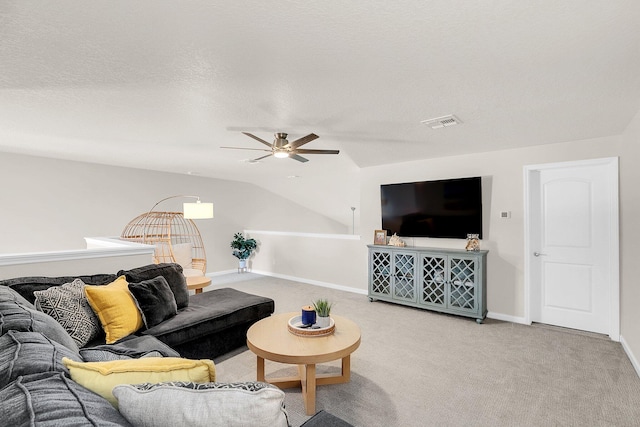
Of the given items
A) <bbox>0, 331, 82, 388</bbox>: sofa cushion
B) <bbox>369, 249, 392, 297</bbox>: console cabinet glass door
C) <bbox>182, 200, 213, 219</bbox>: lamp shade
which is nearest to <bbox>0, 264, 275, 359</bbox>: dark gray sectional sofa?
<bbox>0, 331, 82, 388</bbox>: sofa cushion

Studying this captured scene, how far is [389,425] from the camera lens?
6.50 ft

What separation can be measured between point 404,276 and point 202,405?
394cm

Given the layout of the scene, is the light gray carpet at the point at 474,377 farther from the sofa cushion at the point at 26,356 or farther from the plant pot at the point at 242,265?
the plant pot at the point at 242,265

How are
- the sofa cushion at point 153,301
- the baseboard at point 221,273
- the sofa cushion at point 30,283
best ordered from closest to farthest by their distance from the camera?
1. the sofa cushion at point 30,283
2. the sofa cushion at point 153,301
3. the baseboard at point 221,273

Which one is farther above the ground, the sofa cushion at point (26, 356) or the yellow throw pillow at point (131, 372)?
the sofa cushion at point (26, 356)

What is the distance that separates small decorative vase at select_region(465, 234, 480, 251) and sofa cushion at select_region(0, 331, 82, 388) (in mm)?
4076

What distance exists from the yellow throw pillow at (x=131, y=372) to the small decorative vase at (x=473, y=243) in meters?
3.73

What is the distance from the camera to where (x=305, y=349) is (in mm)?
2148

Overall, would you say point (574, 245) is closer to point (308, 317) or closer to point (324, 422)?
point (308, 317)

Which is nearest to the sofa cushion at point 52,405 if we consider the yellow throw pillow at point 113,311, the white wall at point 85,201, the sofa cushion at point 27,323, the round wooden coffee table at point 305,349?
the sofa cushion at point 27,323

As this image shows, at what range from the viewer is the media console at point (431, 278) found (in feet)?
12.8

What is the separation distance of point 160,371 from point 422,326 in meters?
3.33

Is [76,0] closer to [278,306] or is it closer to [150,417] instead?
[150,417]

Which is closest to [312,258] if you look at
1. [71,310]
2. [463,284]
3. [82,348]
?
[463,284]
